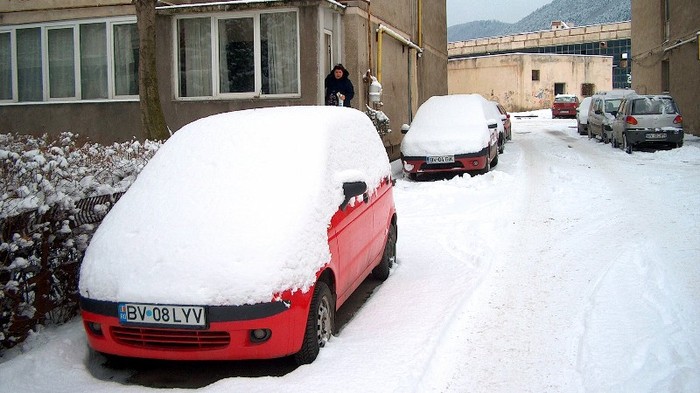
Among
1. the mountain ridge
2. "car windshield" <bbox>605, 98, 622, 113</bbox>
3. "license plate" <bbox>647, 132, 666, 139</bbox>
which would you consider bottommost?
"license plate" <bbox>647, 132, 666, 139</bbox>

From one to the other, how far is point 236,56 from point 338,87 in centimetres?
269

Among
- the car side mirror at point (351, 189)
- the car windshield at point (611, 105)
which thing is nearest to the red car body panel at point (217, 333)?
the car side mirror at point (351, 189)

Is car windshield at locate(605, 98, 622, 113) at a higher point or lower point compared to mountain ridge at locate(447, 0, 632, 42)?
lower

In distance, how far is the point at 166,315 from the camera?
4.50 metres

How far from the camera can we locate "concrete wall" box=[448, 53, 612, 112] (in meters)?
51.2

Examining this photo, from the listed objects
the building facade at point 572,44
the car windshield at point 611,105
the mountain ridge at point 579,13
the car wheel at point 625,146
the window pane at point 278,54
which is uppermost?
the mountain ridge at point 579,13

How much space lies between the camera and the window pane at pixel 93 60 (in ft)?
53.1

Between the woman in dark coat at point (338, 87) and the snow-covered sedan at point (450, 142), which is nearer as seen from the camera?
the snow-covered sedan at point (450, 142)

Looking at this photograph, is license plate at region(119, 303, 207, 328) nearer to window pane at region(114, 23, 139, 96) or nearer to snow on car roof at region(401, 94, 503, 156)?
snow on car roof at region(401, 94, 503, 156)

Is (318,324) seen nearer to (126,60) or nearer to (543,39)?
(126,60)

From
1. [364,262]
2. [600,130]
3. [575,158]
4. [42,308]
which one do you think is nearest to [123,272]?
[42,308]

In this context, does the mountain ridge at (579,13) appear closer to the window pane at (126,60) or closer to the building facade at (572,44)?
the building facade at (572,44)

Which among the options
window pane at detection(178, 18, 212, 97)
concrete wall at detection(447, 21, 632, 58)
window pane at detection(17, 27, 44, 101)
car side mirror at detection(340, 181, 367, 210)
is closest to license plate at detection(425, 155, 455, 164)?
window pane at detection(178, 18, 212, 97)

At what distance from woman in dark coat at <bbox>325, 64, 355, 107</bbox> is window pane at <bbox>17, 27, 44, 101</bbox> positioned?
7.07 metres
